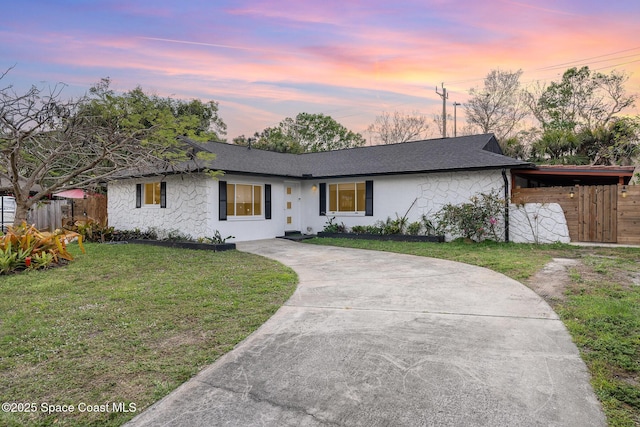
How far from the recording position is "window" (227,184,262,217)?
12359 millimetres

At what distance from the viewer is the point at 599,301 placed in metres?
4.62

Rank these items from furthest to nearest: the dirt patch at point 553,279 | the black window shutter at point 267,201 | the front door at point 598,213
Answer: the black window shutter at point 267,201 < the front door at point 598,213 < the dirt patch at point 553,279

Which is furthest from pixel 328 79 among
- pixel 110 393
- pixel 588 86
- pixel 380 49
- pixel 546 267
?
pixel 588 86

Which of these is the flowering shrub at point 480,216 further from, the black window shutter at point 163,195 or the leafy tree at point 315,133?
the leafy tree at point 315,133

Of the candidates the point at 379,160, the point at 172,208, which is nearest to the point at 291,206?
the point at 379,160

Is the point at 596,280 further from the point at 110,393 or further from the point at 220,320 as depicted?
the point at 110,393

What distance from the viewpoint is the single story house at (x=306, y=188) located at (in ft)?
38.5

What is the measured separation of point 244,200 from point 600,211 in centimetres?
1120

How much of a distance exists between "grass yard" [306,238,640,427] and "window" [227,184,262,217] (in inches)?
Answer: 202

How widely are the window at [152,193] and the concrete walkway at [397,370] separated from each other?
34.3ft

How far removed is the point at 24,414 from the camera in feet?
7.62

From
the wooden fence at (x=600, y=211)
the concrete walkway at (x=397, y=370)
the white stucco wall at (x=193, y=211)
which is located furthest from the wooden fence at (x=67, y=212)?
the wooden fence at (x=600, y=211)

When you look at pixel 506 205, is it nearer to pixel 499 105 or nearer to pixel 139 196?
pixel 139 196

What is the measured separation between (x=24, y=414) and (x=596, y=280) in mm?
7413
